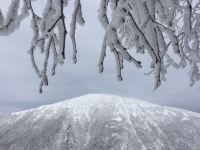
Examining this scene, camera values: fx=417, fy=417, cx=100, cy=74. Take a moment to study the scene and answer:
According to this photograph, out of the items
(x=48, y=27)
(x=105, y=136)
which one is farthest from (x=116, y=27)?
(x=105, y=136)

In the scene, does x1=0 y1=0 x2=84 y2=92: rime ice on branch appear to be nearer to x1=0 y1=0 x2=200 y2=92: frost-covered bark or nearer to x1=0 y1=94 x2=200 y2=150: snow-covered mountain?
x1=0 y1=0 x2=200 y2=92: frost-covered bark

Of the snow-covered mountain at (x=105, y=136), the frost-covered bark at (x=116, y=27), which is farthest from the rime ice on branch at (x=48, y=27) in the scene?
the snow-covered mountain at (x=105, y=136)

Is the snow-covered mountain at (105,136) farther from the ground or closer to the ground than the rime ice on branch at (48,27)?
Answer: closer to the ground

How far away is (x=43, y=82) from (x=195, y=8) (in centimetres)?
322

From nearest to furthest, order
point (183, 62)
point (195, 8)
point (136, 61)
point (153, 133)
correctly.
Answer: point (136, 61) < point (183, 62) < point (195, 8) < point (153, 133)

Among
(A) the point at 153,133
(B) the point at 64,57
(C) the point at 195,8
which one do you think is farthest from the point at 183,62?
(A) the point at 153,133

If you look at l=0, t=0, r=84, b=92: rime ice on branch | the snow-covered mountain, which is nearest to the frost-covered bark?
l=0, t=0, r=84, b=92: rime ice on branch

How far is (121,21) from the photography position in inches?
98.7

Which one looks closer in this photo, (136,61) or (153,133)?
(136,61)

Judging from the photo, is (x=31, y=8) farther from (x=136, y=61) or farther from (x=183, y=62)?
(x=183, y=62)

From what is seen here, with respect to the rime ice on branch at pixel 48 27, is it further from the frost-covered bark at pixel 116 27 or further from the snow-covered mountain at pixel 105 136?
the snow-covered mountain at pixel 105 136

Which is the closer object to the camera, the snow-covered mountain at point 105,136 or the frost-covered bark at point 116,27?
the frost-covered bark at point 116,27

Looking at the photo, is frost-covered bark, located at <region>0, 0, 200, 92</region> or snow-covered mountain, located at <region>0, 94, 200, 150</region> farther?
snow-covered mountain, located at <region>0, 94, 200, 150</region>

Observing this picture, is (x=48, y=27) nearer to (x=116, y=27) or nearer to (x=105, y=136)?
(x=116, y=27)
